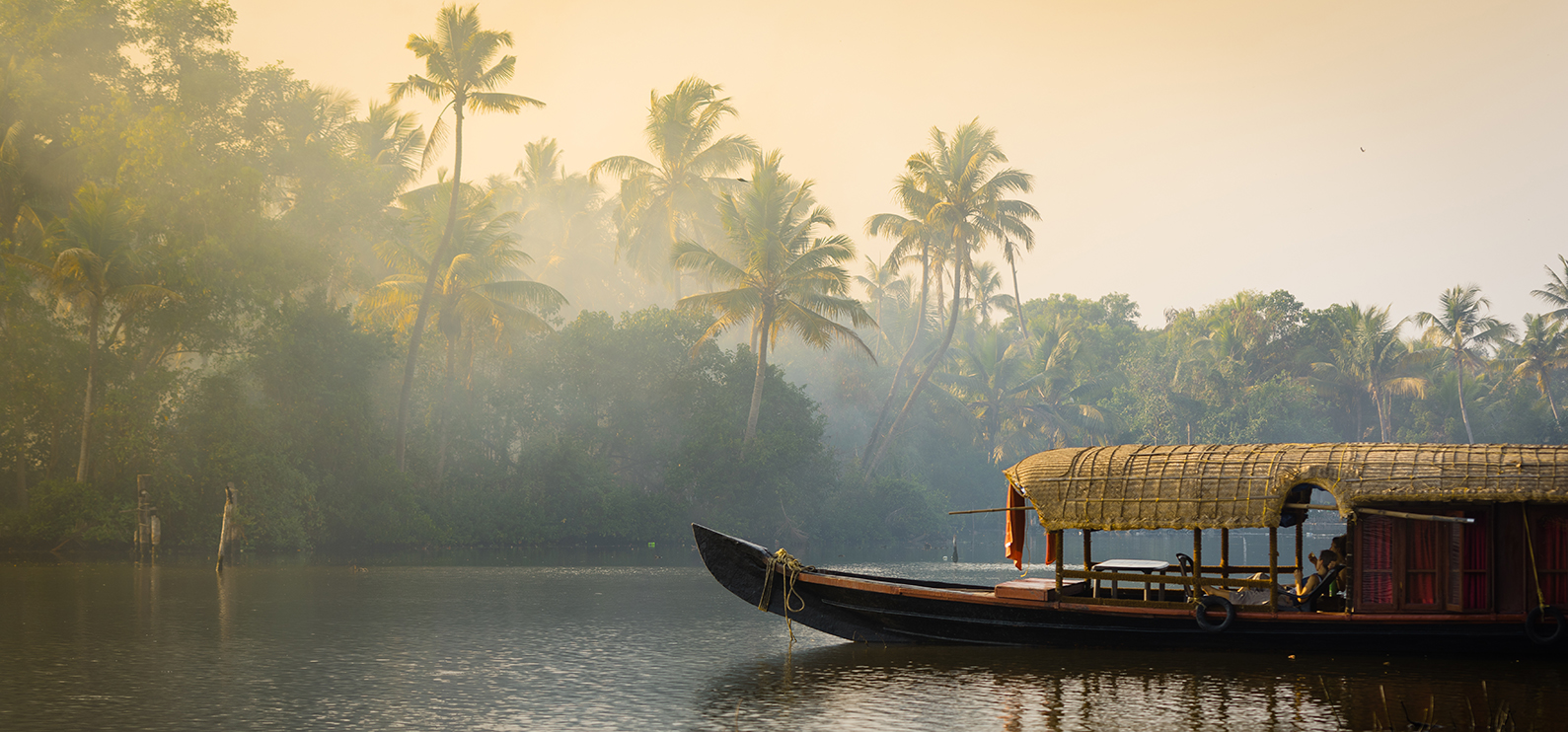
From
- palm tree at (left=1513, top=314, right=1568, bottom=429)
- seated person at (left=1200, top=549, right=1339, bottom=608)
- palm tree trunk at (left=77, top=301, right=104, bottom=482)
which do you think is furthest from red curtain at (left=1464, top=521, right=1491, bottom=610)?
palm tree at (left=1513, top=314, right=1568, bottom=429)

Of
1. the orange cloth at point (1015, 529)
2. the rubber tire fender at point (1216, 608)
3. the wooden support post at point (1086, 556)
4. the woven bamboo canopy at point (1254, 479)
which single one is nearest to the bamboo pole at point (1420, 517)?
the woven bamboo canopy at point (1254, 479)

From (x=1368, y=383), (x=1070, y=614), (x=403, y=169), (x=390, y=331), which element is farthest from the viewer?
(x=1368, y=383)

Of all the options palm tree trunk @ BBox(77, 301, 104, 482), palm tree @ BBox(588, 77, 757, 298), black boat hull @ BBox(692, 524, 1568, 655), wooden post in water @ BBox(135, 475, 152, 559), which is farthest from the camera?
palm tree @ BBox(588, 77, 757, 298)

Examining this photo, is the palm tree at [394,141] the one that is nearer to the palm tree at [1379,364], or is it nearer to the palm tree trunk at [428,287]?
the palm tree trunk at [428,287]

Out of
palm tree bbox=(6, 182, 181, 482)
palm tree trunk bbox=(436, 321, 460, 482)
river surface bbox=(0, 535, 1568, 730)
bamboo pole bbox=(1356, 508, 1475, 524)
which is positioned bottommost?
river surface bbox=(0, 535, 1568, 730)

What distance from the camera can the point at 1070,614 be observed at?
15922mm

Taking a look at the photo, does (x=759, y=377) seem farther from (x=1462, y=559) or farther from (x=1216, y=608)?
(x=1462, y=559)

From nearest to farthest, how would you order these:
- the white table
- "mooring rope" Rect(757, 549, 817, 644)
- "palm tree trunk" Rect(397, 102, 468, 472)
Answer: the white table, "mooring rope" Rect(757, 549, 817, 644), "palm tree trunk" Rect(397, 102, 468, 472)

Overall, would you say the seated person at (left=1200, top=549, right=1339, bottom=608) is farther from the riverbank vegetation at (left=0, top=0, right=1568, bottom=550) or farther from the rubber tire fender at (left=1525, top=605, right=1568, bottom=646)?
the riverbank vegetation at (left=0, top=0, right=1568, bottom=550)

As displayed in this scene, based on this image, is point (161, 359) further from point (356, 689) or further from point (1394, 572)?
point (1394, 572)

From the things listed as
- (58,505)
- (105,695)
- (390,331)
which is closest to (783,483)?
(390,331)

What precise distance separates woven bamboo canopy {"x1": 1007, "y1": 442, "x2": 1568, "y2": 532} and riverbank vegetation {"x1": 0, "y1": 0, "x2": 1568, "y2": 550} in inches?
1070

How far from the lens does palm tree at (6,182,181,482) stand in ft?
106

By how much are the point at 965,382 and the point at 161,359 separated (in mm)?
38428
